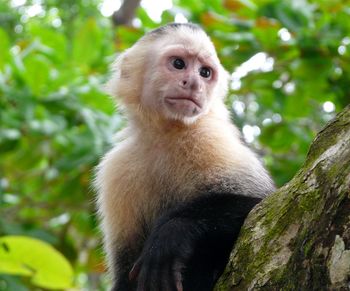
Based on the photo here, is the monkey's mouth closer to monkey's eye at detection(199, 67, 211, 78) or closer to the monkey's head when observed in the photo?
the monkey's head

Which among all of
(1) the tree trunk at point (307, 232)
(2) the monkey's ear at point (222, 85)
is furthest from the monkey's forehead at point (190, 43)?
(1) the tree trunk at point (307, 232)

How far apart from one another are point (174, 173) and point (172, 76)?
0.73m

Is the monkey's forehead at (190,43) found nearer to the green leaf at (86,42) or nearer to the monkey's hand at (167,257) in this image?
the monkey's hand at (167,257)

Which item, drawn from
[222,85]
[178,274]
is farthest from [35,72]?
[178,274]

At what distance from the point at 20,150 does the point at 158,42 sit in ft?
6.93

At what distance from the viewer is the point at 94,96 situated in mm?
5523

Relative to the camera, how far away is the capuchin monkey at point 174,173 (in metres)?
3.08

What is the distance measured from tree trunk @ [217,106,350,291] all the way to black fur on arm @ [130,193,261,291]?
0.92 ft

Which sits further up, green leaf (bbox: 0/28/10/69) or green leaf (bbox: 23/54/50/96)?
green leaf (bbox: 0/28/10/69)

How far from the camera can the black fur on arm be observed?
2.98 metres

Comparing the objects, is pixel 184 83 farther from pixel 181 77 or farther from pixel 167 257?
pixel 167 257

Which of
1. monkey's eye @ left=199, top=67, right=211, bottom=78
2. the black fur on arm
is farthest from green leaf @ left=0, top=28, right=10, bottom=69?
the black fur on arm

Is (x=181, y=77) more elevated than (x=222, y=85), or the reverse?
(x=222, y=85)

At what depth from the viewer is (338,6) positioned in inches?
215
